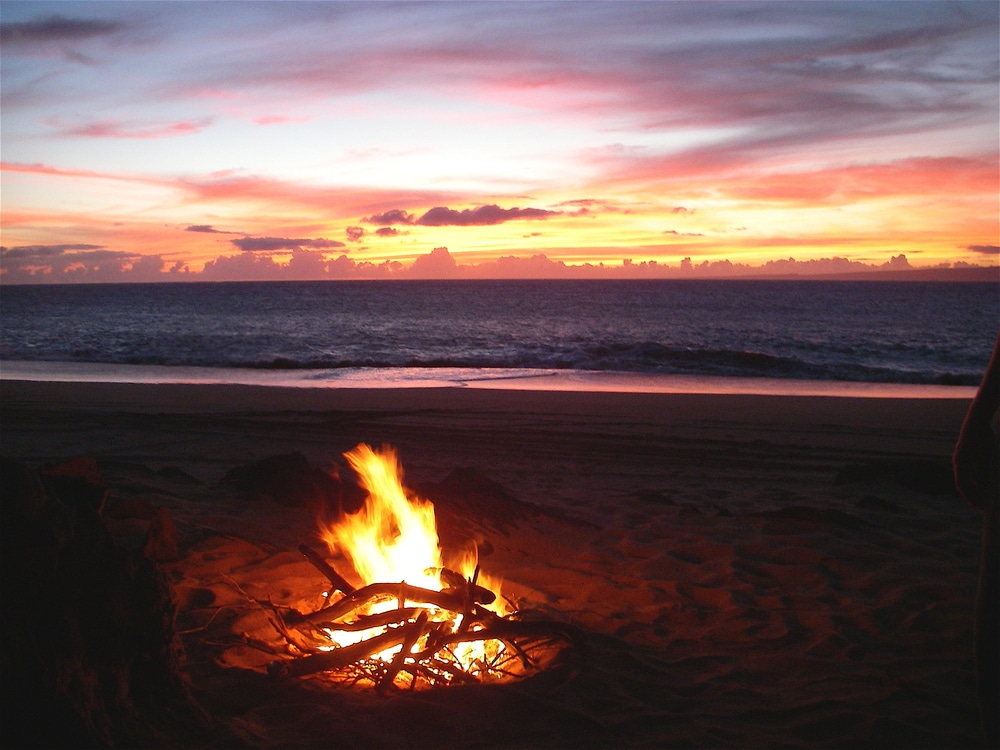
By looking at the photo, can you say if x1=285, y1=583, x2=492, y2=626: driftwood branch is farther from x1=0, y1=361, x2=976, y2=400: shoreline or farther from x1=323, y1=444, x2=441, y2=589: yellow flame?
x1=0, y1=361, x2=976, y2=400: shoreline

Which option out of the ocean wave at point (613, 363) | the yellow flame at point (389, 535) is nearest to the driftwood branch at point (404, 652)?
the yellow flame at point (389, 535)

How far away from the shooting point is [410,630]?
370 centimetres

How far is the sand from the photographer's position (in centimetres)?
335

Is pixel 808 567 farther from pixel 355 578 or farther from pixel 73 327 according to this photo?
pixel 73 327

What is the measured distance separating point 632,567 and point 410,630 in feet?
7.26

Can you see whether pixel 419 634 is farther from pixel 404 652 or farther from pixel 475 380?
pixel 475 380

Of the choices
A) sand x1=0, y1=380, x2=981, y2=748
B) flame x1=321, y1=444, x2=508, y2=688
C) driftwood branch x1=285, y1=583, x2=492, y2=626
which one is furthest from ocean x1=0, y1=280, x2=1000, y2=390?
driftwood branch x1=285, y1=583, x2=492, y2=626

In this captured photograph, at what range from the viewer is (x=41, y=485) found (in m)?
2.51

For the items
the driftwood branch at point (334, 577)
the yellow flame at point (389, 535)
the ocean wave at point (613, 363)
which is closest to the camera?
the driftwood branch at point (334, 577)

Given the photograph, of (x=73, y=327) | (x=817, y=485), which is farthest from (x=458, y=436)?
(x=73, y=327)

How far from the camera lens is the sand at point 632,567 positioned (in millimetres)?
3348

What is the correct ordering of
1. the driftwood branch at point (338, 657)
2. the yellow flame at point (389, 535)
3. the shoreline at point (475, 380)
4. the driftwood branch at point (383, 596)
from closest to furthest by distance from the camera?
the driftwood branch at point (338, 657)
the driftwood branch at point (383, 596)
the yellow flame at point (389, 535)
the shoreline at point (475, 380)

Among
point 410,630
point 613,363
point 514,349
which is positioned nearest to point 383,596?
point 410,630

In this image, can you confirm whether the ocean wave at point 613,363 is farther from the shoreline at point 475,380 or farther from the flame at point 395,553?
the flame at point 395,553
